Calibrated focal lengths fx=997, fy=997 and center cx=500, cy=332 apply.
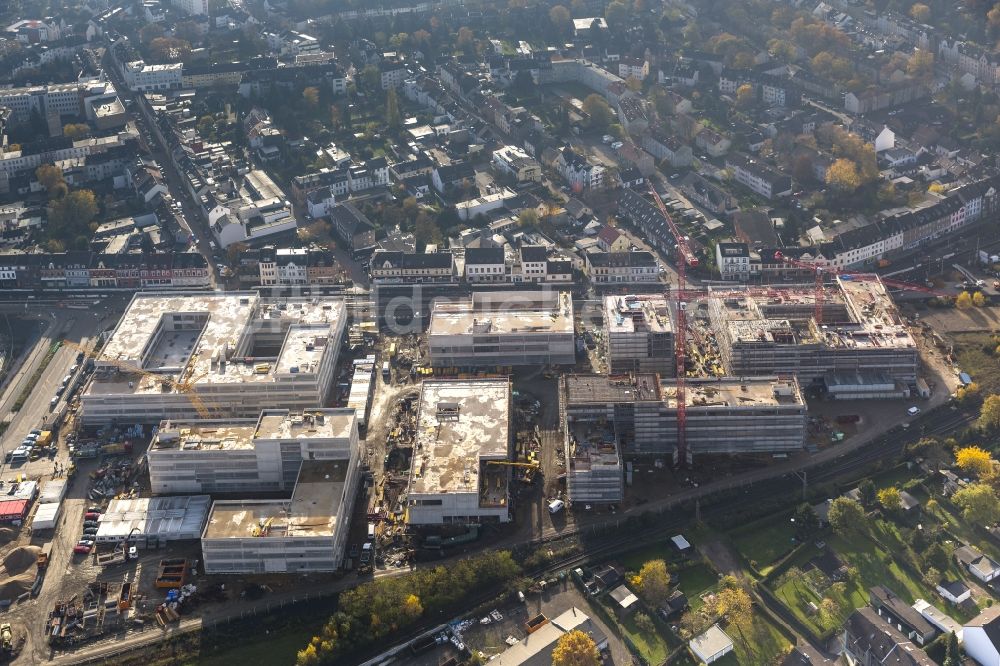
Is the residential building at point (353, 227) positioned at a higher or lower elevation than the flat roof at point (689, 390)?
lower

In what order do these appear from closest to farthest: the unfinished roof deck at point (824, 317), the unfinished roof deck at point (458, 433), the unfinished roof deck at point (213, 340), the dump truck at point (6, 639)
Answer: the dump truck at point (6, 639)
the unfinished roof deck at point (458, 433)
the unfinished roof deck at point (213, 340)
the unfinished roof deck at point (824, 317)

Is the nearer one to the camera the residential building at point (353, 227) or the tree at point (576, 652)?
the tree at point (576, 652)

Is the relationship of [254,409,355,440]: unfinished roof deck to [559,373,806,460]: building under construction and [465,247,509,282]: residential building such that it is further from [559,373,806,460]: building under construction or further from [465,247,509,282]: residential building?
[465,247,509,282]: residential building

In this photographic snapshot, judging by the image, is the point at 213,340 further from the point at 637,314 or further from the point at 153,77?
the point at 153,77

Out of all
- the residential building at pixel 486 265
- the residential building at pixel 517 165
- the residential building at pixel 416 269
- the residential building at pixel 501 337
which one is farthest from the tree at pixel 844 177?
the residential building at pixel 416 269

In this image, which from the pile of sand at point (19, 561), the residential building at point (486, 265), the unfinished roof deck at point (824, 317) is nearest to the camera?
the pile of sand at point (19, 561)

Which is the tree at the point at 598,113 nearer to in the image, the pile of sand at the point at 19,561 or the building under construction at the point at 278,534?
the building under construction at the point at 278,534

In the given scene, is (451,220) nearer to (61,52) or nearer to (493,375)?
(493,375)

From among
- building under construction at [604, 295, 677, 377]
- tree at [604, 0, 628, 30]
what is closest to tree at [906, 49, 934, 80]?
tree at [604, 0, 628, 30]
